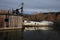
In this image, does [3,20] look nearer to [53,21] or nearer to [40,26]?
[40,26]

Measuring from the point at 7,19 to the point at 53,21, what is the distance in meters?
15.6

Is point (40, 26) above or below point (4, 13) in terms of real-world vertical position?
below

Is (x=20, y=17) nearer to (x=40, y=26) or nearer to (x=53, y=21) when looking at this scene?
(x=40, y=26)

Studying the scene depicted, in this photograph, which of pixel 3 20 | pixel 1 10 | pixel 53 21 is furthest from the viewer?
pixel 53 21

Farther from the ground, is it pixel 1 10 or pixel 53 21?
pixel 1 10

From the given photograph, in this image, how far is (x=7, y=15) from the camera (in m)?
29.5

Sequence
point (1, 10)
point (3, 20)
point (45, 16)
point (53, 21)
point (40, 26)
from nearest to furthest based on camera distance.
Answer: point (3, 20), point (1, 10), point (40, 26), point (53, 21), point (45, 16)

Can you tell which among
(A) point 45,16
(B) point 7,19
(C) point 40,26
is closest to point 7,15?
(B) point 7,19

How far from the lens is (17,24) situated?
1166 inches

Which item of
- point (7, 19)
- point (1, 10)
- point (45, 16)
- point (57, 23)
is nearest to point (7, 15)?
point (7, 19)

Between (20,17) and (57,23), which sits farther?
(57,23)

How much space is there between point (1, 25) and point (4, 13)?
223 centimetres

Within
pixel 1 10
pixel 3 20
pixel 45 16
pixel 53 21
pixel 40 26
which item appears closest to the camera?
pixel 3 20

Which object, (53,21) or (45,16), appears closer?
(53,21)
